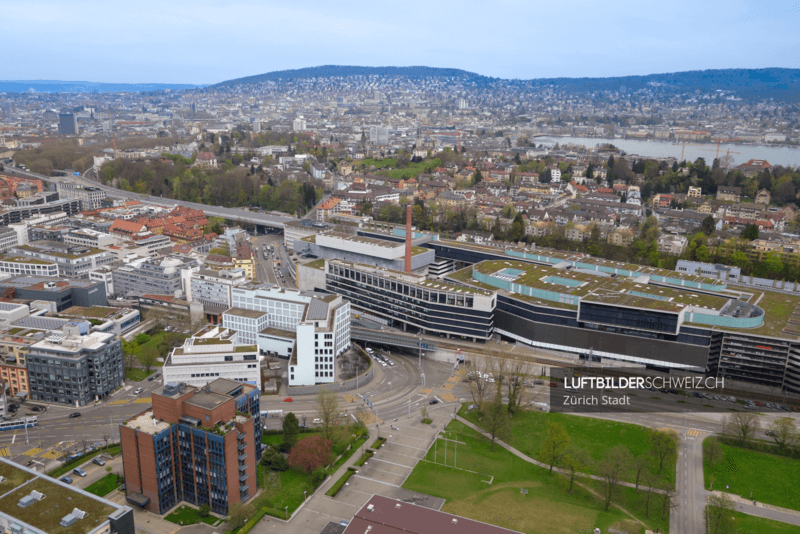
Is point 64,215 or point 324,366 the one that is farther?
point 64,215

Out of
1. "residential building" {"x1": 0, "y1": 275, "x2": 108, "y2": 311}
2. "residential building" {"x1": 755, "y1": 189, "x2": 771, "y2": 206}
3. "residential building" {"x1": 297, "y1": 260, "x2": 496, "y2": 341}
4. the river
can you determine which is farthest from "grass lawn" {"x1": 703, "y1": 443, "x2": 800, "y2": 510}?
the river

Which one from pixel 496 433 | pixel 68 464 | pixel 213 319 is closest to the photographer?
pixel 68 464

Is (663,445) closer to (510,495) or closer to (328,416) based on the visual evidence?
(510,495)

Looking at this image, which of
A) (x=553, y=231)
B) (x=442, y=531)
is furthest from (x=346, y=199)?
(x=442, y=531)

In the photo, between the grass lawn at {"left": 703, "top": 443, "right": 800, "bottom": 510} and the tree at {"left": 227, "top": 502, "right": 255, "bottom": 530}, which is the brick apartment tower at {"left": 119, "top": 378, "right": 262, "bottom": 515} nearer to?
the tree at {"left": 227, "top": 502, "right": 255, "bottom": 530}

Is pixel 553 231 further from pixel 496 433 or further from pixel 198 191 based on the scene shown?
pixel 198 191

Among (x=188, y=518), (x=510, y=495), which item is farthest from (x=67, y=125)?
(x=510, y=495)

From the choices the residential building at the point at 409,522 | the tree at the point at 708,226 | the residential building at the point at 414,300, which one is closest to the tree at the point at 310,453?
the residential building at the point at 409,522
